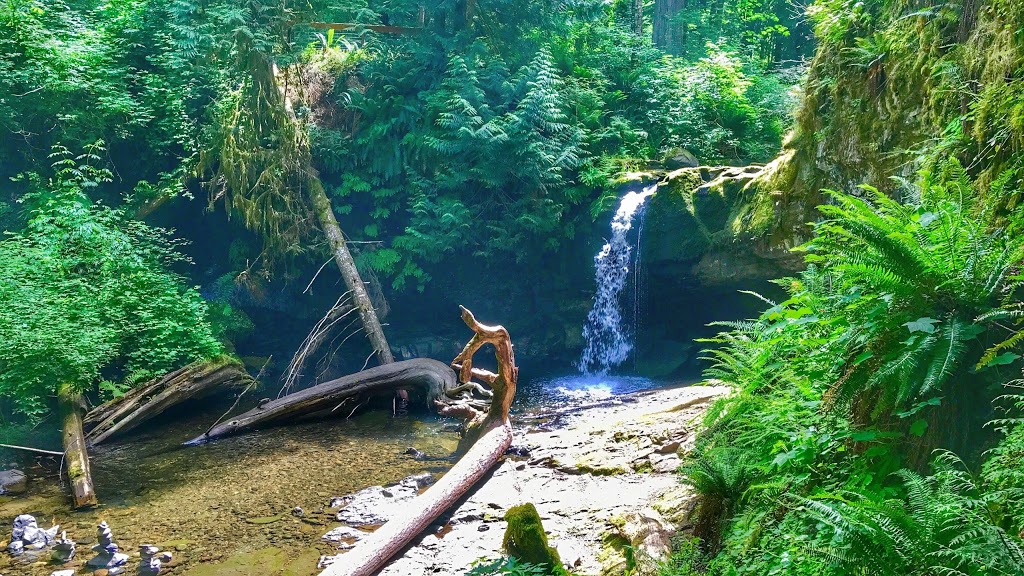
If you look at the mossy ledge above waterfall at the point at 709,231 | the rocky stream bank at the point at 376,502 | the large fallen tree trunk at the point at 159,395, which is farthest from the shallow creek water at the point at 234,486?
the mossy ledge above waterfall at the point at 709,231

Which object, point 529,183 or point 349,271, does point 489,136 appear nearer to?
point 529,183

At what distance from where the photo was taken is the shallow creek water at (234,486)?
586 cm

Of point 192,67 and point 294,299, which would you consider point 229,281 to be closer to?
point 294,299

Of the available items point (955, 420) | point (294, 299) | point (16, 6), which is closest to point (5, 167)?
point (16, 6)

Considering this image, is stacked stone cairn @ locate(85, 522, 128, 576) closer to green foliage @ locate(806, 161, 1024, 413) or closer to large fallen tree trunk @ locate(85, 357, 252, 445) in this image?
large fallen tree trunk @ locate(85, 357, 252, 445)

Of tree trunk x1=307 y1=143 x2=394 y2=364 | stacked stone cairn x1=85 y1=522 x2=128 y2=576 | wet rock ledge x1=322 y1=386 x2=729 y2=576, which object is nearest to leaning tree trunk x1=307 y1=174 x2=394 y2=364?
tree trunk x1=307 y1=143 x2=394 y2=364

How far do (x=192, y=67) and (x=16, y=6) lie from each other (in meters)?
2.87

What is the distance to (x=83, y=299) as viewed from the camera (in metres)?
9.48

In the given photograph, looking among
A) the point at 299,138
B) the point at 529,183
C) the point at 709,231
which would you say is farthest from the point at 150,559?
the point at 709,231

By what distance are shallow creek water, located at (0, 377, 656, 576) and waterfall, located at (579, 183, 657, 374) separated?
2.18 metres

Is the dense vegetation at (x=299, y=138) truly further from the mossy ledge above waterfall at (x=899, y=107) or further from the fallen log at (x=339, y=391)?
the mossy ledge above waterfall at (x=899, y=107)

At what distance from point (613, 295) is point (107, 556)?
8.67 metres

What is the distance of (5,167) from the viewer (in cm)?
1222

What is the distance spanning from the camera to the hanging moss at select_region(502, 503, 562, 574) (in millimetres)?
4551
